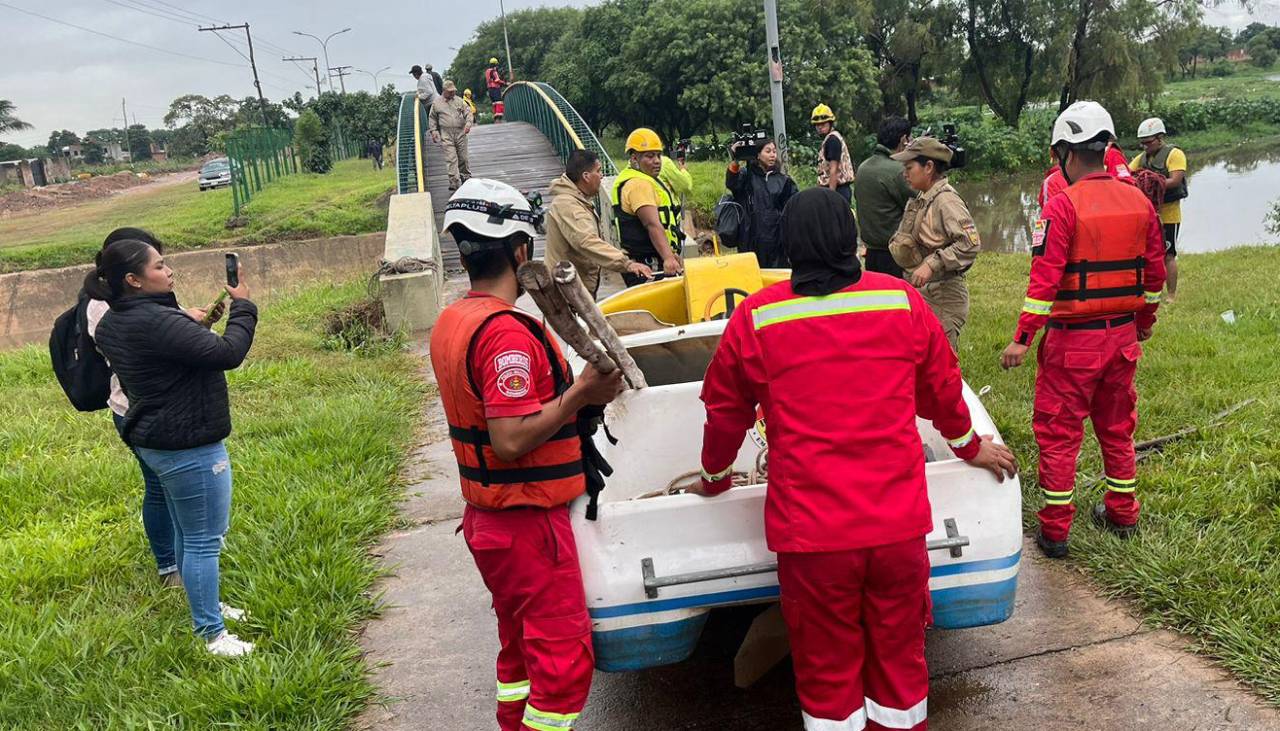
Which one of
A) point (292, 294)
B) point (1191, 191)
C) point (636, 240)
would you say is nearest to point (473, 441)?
point (636, 240)

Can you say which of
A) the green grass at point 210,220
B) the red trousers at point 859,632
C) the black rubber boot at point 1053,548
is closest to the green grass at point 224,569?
the red trousers at point 859,632

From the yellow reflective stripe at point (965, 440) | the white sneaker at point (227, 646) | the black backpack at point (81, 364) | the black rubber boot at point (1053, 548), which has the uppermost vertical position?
the black backpack at point (81, 364)

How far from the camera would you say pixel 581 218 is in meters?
6.28

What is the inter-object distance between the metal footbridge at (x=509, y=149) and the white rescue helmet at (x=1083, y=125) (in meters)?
10.4

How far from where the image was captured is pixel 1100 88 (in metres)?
32.0

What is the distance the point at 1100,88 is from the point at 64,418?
109 feet

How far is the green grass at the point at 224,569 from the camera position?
3344 mm

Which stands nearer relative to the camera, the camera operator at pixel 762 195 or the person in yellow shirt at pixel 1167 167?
the camera operator at pixel 762 195

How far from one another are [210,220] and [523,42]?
155 feet

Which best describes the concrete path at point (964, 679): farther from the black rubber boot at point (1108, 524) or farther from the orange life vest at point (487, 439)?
the orange life vest at point (487, 439)

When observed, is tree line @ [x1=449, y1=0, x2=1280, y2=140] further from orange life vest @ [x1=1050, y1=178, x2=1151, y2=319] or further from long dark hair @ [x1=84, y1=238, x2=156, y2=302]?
long dark hair @ [x1=84, y1=238, x2=156, y2=302]

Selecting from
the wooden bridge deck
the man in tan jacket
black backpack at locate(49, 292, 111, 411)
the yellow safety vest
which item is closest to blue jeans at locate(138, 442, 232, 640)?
black backpack at locate(49, 292, 111, 411)

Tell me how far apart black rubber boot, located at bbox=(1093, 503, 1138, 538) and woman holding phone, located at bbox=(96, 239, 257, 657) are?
353 cm

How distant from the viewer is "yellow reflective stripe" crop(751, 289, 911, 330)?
7.73 ft
